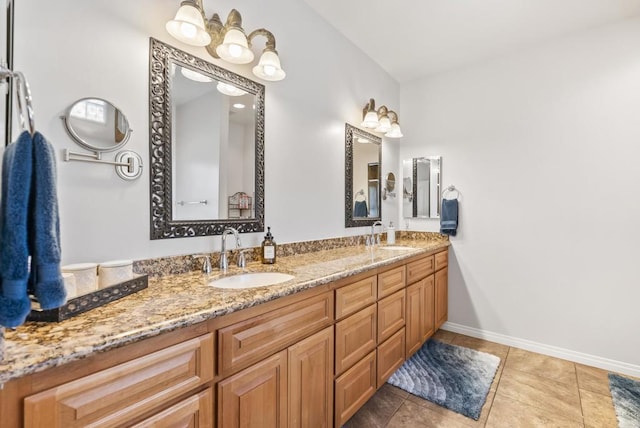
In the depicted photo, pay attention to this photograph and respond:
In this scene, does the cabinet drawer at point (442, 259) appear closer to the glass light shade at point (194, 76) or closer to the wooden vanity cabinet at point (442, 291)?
the wooden vanity cabinet at point (442, 291)

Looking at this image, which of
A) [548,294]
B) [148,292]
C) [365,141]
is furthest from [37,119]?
[548,294]

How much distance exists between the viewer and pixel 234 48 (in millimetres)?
1495

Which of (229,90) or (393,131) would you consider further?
(393,131)

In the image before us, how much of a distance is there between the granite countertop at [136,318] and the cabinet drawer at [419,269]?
83 cm

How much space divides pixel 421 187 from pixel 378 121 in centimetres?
91

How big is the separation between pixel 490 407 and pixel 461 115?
2.43 meters

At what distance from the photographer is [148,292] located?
1.10 m

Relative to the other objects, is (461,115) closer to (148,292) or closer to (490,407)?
(490,407)

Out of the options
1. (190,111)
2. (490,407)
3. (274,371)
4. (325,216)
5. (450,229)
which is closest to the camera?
(274,371)

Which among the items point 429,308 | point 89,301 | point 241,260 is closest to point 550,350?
point 429,308

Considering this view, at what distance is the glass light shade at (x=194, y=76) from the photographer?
4.74ft

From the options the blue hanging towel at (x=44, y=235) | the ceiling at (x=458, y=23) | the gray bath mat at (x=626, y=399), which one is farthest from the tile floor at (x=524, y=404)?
the ceiling at (x=458, y=23)

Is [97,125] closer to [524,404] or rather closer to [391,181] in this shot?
[391,181]

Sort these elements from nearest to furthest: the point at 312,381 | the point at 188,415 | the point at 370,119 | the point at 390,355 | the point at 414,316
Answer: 1. the point at 188,415
2. the point at 312,381
3. the point at 390,355
4. the point at 414,316
5. the point at 370,119
